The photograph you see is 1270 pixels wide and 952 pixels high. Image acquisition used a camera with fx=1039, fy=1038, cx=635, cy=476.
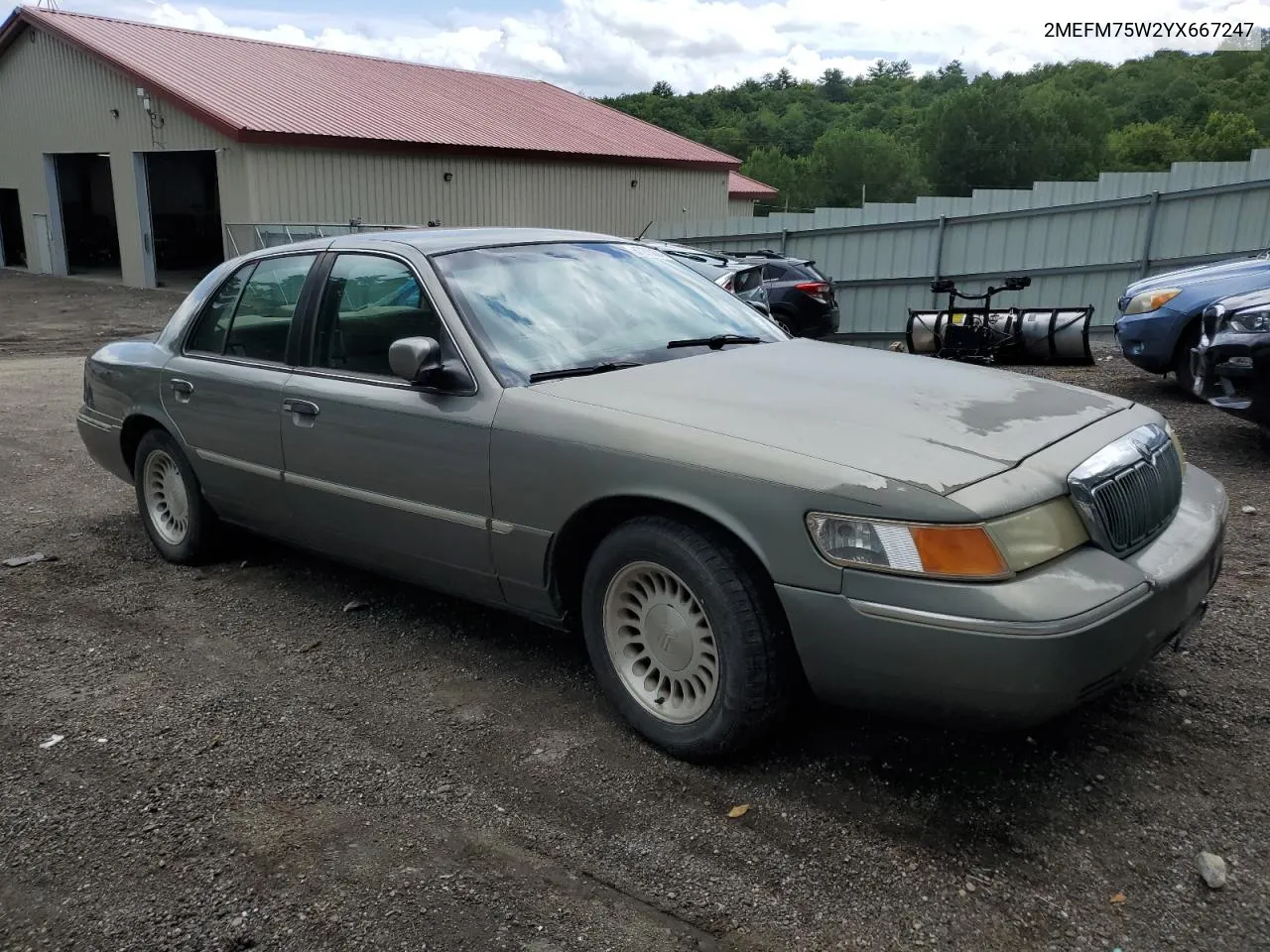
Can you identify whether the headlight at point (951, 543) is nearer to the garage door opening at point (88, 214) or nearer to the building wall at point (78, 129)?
the building wall at point (78, 129)

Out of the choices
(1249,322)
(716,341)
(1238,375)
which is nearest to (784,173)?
(1249,322)

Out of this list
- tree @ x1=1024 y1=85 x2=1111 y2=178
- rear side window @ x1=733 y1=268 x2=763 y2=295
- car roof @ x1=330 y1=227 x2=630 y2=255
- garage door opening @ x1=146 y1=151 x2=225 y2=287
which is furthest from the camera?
tree @ x1=1024 y1=85 x2=1111 y2=178

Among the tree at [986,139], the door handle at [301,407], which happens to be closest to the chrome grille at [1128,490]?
the door handle at [301,407]

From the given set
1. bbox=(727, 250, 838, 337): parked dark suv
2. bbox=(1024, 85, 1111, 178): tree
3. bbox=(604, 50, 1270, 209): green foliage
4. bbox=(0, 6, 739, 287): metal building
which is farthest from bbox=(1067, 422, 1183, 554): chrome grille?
bbox=(1024, 85, 1111, 178): tree

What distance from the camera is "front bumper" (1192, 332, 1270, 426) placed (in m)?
6.12

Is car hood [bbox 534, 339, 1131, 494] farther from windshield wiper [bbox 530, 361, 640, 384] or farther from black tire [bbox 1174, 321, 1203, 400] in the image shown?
black tire [bbox 1174, 321, 1203, 400]

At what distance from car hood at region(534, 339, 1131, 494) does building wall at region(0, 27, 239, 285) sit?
20388 mm

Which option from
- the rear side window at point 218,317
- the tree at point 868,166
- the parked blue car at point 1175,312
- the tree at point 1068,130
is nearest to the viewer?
the rear side window at point 218,317

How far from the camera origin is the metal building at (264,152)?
22047 millimetres

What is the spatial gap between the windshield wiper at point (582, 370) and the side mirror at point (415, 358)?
1.15ft

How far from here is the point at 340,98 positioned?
25.0 metres

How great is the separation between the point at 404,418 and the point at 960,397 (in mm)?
1924

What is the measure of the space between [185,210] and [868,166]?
6156 cm

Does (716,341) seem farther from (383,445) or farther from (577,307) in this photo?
(383,445)
